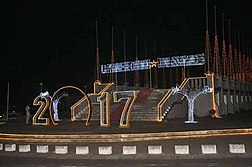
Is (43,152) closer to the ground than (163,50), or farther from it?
closer to the ground

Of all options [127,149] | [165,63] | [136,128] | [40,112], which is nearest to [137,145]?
[127,149]

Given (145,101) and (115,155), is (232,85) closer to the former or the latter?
(145,101)

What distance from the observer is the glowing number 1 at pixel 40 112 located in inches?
1103

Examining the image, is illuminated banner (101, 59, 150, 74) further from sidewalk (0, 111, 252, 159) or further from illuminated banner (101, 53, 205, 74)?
sidewalk (0, 111, 252, 159)

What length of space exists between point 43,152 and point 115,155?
3185 millimetres

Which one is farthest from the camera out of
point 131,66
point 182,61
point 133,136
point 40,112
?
point 131,66

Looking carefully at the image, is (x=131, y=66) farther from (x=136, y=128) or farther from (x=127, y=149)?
(x=127, y=149)

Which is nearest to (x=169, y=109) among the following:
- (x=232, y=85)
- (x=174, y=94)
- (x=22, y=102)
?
(x=174, y=94)

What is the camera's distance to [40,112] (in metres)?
29.1

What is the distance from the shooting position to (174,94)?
31281 mm

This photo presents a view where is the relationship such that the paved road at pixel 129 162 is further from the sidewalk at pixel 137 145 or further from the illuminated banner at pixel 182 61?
the illuminated banner at pixel 182 61

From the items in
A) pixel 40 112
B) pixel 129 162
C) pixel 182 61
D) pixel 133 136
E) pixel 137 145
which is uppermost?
pixel 182 61

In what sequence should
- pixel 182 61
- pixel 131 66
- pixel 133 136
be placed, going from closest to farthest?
pixel 133 136 < pixel 182 61 < pixel 131 66

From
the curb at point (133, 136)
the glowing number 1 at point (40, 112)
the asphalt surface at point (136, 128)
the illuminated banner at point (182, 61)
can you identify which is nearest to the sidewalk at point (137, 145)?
the curb at point (133, 136)
